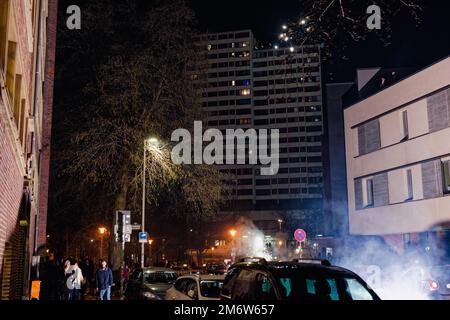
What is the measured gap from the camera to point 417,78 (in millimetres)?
29781

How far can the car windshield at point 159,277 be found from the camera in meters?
17.5

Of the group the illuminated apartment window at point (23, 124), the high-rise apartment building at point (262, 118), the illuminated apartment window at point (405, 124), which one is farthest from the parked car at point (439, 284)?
the high-rise apartment building at point (262, 118)

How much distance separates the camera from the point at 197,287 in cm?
1240

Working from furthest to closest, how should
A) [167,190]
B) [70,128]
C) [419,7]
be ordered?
1. [167,190]
2. [70,128]
3. [419,7]

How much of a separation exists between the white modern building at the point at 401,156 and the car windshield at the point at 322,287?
71.5 feet

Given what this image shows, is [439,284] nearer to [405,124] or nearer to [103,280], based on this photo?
[103,280]

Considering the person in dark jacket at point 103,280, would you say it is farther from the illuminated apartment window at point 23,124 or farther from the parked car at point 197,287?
Result: the illuminated apartment window at point 23,124

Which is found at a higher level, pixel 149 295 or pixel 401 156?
pixel 401 156

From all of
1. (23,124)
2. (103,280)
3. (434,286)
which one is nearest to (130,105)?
(103,280)

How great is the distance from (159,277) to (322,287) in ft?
36.8

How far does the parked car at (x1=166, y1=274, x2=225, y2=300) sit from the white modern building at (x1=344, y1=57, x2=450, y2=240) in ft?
61.2

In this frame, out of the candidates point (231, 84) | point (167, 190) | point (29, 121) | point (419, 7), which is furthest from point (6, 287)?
point (231, 84)

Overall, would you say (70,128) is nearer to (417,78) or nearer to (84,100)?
(84,100)

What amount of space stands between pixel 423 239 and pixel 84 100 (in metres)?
20.5
